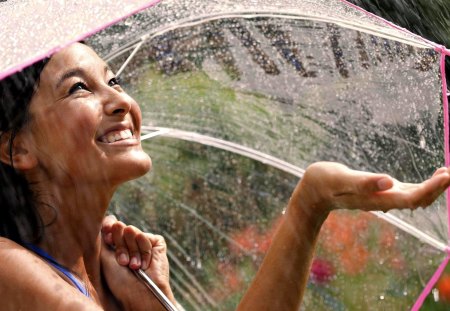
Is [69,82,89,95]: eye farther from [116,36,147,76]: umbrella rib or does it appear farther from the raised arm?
the raised arm

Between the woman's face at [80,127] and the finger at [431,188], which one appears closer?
the finger at [431,188]

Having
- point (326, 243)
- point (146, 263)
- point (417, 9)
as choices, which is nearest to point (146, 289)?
point (146, 263)

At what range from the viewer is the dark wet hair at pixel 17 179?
2.80 m

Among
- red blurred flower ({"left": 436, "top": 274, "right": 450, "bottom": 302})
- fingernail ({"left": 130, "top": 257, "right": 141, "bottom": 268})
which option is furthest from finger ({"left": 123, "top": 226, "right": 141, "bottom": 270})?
red blurred flower ({"left": 436, "top": 274, "right": 450, "bottom": 302})

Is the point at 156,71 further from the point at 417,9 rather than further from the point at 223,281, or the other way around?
the point at 417,9

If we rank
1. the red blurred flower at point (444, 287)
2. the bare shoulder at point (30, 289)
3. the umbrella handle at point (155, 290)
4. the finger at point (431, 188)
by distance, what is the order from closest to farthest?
the finger at point (431, 188) → the bare shoulder at point (30, 289) → the umbrella handle at point (155, 290) → the red blurred flower at point (444, 287)

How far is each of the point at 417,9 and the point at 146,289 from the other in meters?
3.08

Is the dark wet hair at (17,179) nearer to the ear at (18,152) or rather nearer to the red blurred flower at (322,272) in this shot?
the ear at (18,152)

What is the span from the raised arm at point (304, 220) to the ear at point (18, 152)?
28.1 inches

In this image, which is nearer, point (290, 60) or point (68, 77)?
point (68, 77)

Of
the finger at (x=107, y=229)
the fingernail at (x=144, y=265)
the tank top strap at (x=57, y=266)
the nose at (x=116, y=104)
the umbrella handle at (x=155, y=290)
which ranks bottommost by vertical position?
the umbrella handle at (x=155, y=290)


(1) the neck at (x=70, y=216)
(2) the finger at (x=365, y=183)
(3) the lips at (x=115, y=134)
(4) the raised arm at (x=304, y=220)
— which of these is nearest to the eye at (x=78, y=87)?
(3) the lips at (x=115, y=134)

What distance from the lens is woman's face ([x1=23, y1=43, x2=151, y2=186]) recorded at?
2822 millimetres

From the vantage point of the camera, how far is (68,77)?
285 centimetres
